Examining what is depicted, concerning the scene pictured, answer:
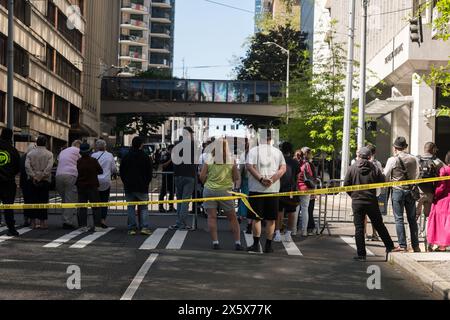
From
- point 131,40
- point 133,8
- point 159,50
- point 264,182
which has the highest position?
point 133,8

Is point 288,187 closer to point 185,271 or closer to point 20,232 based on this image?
point 185,271

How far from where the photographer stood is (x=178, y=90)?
257 feet

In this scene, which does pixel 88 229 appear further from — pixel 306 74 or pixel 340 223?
pixel 306 74

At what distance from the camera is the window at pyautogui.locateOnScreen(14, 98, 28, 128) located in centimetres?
4109

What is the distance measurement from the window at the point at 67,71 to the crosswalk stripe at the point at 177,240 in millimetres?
40105

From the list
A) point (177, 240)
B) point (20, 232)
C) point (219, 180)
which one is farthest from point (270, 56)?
point (219, 180)

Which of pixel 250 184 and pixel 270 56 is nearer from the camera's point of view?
pixel 250 184

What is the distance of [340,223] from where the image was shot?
1916 centimetres

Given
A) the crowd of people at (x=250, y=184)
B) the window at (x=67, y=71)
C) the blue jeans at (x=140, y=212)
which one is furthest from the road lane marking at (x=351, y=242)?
the window at (x=67, y=71)

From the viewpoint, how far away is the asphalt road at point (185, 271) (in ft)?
27.7

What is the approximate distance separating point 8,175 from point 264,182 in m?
4.56

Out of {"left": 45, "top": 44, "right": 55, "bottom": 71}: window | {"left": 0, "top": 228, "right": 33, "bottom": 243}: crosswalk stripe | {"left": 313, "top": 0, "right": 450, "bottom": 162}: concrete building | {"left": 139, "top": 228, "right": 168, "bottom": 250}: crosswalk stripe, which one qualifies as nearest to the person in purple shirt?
{"left": 0, "top": 228, "right": 33, "bottom": 243}: crosswalk stripe

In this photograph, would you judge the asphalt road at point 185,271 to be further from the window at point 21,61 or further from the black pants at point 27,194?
the window at point 21,61
